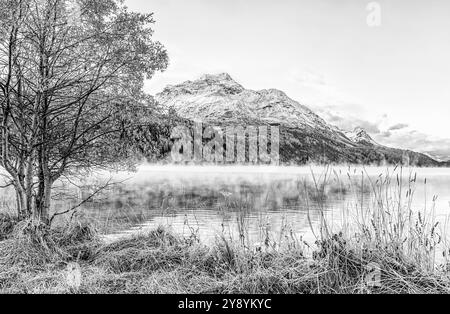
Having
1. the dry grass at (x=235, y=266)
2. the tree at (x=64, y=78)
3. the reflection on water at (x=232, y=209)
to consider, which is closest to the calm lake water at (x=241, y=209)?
the reflection on water at (x=232, y=209)

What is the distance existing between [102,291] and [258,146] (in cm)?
18825

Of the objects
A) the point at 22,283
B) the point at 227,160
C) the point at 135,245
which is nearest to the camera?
the point at 22,283

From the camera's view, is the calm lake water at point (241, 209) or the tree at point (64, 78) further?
the tree at point (64, 78)

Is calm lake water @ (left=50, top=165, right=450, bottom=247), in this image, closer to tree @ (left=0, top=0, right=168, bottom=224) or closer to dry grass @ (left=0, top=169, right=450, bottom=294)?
dry grass @ (left=0, top=169, right=450, bottom=294)

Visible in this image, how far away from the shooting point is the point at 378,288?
510 centimetres

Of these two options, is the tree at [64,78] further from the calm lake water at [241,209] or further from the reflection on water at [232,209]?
the calm lake water at [241,209]

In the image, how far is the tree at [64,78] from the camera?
738 cm

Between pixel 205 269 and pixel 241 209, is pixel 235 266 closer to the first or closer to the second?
pixel 205 269

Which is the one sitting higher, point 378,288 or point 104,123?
point 104,123

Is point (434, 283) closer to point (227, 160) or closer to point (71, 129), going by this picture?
point (71, 129)

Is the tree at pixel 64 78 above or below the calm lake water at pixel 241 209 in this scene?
above

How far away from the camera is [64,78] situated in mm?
7879
